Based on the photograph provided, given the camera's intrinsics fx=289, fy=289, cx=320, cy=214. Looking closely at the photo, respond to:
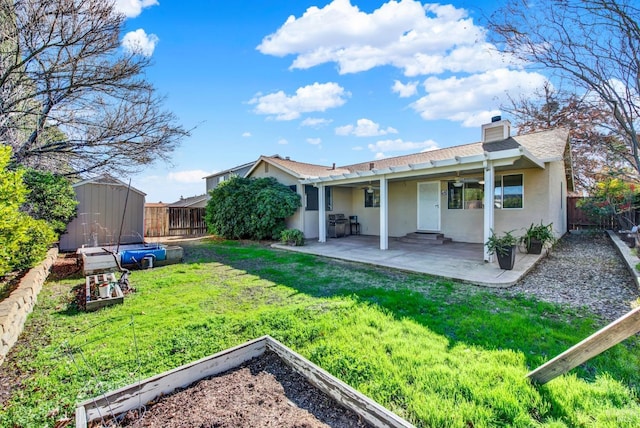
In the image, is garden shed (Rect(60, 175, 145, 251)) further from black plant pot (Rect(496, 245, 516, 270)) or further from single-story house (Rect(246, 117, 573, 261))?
black plant pot (Rect(496, 245, 516, 270))

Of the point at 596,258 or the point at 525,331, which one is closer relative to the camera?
the point at 525,331

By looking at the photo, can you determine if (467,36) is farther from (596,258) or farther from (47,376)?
(47,376)

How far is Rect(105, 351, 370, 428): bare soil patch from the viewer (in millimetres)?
1940

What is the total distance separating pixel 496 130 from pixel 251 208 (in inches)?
368

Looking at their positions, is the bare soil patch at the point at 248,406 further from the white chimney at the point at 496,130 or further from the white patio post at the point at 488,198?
the white chimney at the point at 496,130

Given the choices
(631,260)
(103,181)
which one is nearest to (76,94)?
(103,181)

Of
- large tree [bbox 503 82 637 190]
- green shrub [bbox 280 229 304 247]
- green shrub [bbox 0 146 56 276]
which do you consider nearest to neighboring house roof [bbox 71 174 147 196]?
green shrub [bbox 280 229 304 247]

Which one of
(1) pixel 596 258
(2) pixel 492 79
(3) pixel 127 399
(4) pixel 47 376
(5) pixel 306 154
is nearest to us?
(3) pixel 127 399

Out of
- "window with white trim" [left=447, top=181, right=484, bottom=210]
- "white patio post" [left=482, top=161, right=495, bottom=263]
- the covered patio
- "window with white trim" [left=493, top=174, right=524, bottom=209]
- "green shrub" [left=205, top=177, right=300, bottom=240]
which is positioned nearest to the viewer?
the covered patio

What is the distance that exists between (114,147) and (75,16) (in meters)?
2.92

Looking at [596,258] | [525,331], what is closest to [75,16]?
[525,331]

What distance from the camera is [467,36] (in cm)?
753

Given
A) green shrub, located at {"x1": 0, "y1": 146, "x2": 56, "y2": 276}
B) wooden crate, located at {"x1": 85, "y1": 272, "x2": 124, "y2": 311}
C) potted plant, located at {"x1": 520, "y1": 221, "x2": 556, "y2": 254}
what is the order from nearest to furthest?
1. green shrub, located at {"x1": 0, "y1": 146, "x2": 56, "y2": 276}
2. wooden crate, located at {"x1": 85, "y1": 272, "x2": 124, "y2": 311}
3. potted plant, located at {"x1": 520, "y1": 221, "x2": 556, "y2": 254}

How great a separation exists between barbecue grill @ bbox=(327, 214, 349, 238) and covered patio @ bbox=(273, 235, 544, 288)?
155cm
